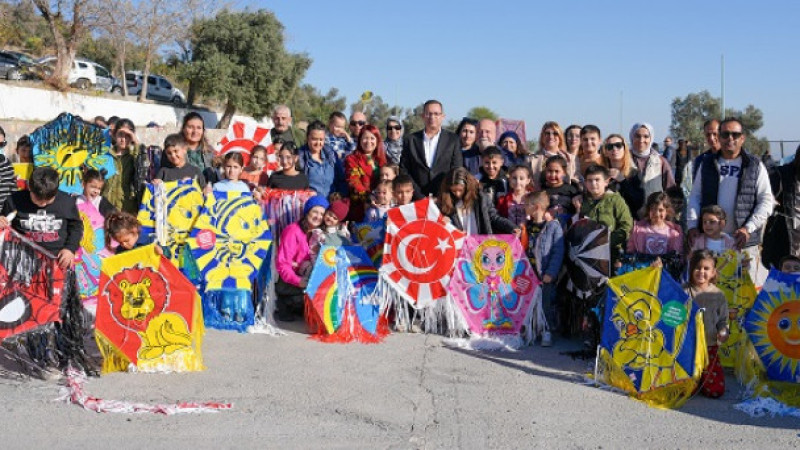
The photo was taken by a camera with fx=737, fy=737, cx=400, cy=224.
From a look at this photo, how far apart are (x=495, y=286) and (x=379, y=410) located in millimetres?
1946

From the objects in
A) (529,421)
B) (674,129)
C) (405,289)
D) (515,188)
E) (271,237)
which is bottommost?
(529,421)

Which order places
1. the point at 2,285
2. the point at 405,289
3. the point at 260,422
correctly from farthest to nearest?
the point at 405,289 → the point at 2,285 → the point at 260,422

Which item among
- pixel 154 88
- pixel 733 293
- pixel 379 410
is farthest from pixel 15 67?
pixel 733 293

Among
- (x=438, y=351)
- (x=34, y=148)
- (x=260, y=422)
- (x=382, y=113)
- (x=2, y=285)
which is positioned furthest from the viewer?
(x=382, y=113)

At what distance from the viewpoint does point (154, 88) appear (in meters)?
36.9

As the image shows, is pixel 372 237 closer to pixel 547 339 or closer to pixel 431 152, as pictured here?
pixel 431 152

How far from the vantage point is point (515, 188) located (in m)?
6.25

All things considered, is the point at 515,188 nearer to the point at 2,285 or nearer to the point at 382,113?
the point at 2,285

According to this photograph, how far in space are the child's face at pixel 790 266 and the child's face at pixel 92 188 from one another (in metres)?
5.17

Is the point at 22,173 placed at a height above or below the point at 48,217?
above

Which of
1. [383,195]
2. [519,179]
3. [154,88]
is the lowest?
[383,195]

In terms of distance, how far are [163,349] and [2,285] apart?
1.12 m

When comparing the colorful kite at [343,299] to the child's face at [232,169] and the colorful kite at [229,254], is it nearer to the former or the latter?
the colorful kite at [229,254]

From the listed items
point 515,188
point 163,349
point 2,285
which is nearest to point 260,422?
point 163,349
